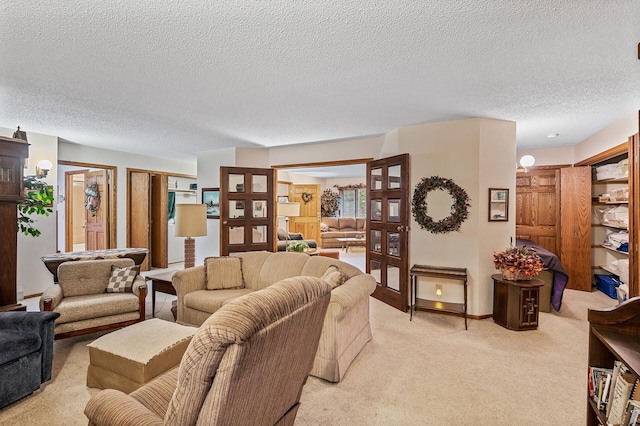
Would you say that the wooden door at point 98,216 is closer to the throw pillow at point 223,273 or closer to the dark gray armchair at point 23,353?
the throw pillow at point 223,273

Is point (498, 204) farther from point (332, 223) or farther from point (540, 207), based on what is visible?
point (332, 223)

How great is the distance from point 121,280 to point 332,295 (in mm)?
2413

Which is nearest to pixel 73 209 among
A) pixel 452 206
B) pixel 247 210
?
pixel 247 210

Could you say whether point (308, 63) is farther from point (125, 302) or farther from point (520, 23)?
point (125, 302)

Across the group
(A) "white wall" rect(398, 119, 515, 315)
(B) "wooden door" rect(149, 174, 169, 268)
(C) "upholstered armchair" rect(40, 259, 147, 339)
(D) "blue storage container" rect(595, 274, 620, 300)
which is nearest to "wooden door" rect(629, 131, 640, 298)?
(A) "white wall" rect(398, 119, 515, 315)

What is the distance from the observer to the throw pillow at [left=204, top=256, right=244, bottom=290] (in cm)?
359

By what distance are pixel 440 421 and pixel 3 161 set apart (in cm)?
398

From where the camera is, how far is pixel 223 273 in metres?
3.64

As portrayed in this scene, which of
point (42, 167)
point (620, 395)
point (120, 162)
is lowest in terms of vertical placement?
point (620, 395)

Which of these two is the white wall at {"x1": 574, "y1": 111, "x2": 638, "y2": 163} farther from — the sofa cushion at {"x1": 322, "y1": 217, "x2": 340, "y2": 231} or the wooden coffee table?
the sofa cushion at {"x1": 322, "y1": 217, "x2": 340, "y2": 231}

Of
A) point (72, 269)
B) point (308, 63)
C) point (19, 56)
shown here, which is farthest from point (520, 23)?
point (72, 269)

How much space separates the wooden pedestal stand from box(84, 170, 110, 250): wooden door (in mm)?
3610

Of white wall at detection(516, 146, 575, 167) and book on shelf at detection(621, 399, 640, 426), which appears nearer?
book on shelf at detection(621, 399, 640, 426)

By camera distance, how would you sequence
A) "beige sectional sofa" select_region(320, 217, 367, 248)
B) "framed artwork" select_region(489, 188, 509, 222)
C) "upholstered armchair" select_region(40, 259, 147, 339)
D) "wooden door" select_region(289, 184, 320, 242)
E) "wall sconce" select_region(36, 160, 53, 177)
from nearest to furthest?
"upholstered armchair" select_region(40, 259, 147, 339)
"framed artwork" select_region(489, 188, 509, 222)
"wall sconce" select_region(36, 160, 53, 177)
"wooden door" select_region(289, 184, 320, 242)
"beige sectional sofa" select_region(320, 217, 367, 248)
